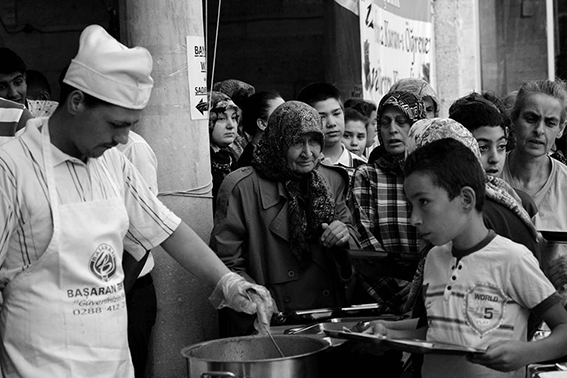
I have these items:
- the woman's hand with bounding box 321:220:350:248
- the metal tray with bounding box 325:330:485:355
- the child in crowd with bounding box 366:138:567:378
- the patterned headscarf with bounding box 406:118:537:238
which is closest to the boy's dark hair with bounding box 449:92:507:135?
the patterned headscarf with bounding box 406:118:537:238

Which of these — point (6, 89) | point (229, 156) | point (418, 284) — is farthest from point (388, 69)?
point (418, 284)

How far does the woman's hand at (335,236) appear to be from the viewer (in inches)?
183

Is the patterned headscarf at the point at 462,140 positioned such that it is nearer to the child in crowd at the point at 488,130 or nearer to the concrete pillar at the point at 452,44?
the child in crowd at the point at 488,130

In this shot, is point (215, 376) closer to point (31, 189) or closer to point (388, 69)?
point (31, 189)

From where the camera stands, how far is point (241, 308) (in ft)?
11.1

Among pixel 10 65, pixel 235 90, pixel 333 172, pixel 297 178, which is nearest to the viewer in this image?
pixel 297 178

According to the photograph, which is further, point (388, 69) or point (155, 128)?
point (388, 69)

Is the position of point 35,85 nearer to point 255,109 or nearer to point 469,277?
point 255,109

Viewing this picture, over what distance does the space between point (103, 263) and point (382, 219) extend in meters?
2.01

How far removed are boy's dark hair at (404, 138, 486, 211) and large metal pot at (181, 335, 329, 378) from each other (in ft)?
2.13

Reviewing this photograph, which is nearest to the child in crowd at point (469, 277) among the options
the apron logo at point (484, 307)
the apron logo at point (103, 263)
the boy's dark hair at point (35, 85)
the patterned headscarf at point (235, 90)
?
the apron logo at point (484, 307)

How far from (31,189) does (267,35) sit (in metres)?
9.37

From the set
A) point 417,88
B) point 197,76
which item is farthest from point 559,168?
point 197,76

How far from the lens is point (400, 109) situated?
5.09 meters
